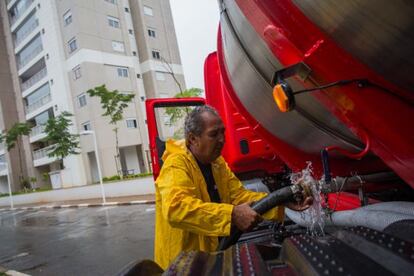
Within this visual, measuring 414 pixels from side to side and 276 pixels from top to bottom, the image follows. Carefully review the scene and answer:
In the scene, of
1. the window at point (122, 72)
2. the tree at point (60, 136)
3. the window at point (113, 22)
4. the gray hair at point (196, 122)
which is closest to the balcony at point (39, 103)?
the tree at point (60, 136)

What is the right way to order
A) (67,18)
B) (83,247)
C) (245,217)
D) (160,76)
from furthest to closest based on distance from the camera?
(160,76) < (67,18) < (83,247) < (245,217)

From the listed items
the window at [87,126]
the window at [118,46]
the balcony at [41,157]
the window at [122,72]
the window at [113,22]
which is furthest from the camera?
the balcony at [41,157]

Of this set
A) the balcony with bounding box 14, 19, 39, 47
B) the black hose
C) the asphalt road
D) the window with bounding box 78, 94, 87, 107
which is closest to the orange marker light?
the black hose

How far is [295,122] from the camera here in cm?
205

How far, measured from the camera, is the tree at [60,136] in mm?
23906

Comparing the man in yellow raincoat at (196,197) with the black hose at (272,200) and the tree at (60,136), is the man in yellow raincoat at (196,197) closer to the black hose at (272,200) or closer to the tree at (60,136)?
the black hose at (272,200)

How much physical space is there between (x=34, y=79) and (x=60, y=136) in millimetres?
11181

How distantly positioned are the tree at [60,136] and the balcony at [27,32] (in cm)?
1110

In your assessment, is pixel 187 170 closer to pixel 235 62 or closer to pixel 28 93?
pixel 235 62

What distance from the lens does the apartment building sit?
2598 centimetres

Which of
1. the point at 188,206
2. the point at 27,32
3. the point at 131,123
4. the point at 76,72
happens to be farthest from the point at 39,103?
the point at 188,206

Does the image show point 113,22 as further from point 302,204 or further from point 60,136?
point 302,204

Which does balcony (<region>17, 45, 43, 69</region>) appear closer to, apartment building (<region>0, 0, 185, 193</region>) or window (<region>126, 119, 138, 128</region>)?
apartment building (<region>0, 0, 185, 193</region>)

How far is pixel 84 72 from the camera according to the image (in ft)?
83.8
